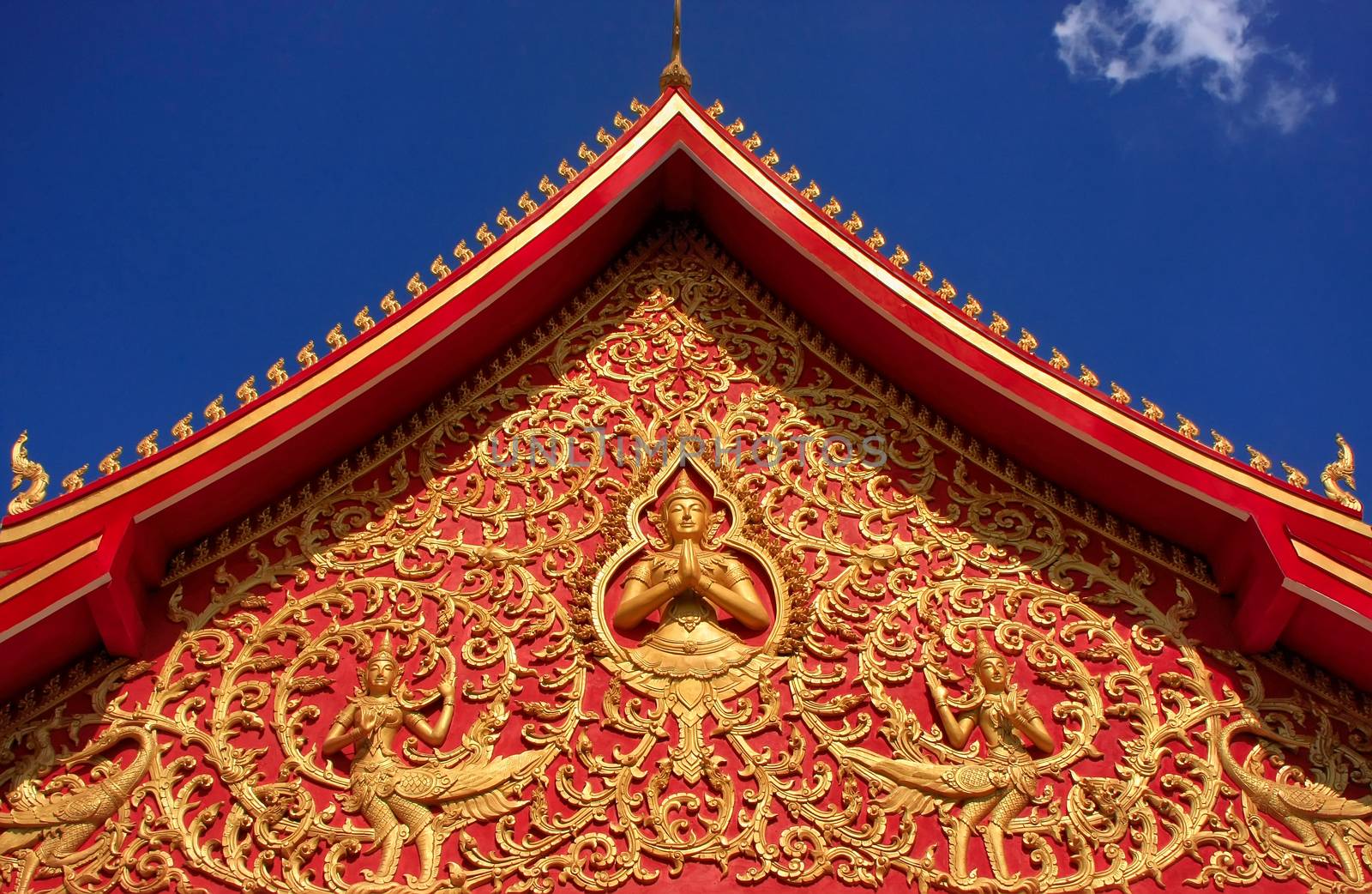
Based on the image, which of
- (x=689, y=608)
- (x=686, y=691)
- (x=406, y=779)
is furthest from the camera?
(x=689, y=608)

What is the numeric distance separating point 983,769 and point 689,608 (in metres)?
1.51

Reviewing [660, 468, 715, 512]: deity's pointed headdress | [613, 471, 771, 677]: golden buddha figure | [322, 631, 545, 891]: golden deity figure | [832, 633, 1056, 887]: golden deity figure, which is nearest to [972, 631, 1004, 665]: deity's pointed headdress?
[832, 633, 1056, 887]: golden deity figure

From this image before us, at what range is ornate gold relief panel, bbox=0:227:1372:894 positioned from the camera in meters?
5.41

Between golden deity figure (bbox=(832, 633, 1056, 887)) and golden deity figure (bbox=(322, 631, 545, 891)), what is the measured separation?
1.49m

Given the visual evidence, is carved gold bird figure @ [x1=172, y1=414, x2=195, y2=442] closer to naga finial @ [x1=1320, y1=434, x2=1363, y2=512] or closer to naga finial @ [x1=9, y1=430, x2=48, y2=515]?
naga finial @ [x1=9, y1=430, x2=48, y2=515]

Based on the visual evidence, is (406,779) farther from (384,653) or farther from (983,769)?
(983,769)

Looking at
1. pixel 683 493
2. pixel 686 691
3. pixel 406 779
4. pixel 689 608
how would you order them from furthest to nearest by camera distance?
1. pixel 683 493
2. pixel 689 608
3. pixel 686 691
4. pixel 406 779

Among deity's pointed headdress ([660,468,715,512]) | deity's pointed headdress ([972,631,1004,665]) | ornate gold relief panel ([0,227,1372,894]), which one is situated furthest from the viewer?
deity's pointed headdress ([660,468,715,512])

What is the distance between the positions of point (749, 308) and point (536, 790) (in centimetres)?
317

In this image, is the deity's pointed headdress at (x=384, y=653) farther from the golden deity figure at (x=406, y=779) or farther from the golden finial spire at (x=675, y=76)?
the golden finial spire at (x=675, y=76)

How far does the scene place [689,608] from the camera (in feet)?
20.5

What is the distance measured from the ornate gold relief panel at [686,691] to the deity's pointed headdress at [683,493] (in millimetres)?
26

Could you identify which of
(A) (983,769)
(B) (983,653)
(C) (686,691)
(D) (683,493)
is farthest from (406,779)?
(B) (983,653)

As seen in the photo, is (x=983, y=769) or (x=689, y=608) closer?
(x=983, y=769)
